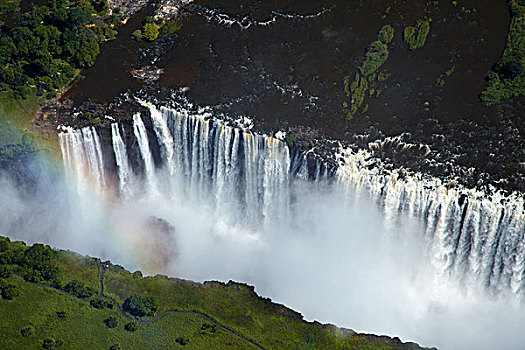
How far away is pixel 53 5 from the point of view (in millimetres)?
82250

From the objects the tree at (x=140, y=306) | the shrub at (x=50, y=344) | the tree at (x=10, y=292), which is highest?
the tree at (x=10, y=292)

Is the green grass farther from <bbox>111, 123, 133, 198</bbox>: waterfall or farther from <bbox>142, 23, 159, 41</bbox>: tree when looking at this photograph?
<bbox>142, 23, 159, 41</bbox>: tree

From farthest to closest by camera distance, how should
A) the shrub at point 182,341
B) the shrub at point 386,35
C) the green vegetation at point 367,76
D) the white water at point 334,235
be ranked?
the shrub at point 386,35
the green vegetation at point 367,76
the white water at point 334,235
the shrub at point 182,341

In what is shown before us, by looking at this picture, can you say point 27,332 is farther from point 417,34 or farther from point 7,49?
point 417,34

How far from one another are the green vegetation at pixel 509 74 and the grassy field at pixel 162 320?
86.8 feet

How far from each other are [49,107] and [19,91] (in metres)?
3.70

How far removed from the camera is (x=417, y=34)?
7469cm

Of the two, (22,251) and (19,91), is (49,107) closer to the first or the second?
(19,91)

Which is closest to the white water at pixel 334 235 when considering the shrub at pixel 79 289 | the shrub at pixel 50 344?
the shrub at pixel 79 289

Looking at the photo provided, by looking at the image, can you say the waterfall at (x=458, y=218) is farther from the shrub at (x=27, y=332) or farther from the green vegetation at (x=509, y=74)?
the shrub at (x=27, y=332)

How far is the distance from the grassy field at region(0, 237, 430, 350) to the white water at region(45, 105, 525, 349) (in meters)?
6.67

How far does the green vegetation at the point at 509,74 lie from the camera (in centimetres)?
6812

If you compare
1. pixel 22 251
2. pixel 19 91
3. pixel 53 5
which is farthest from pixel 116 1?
pixel 22 251

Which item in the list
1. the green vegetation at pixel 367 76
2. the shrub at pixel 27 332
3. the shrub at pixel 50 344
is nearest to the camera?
the shrub at pixel 50 344
